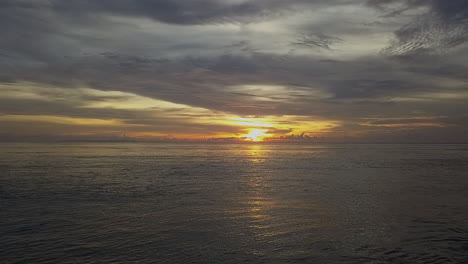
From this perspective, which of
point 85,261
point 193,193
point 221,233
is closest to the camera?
point 85,261

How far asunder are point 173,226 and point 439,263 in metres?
12.2

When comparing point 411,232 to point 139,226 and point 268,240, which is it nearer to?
A: point 268,240

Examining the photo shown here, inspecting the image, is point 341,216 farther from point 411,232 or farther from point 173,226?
point 173,226

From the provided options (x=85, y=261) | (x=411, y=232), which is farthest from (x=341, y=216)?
(x=85, y=261)

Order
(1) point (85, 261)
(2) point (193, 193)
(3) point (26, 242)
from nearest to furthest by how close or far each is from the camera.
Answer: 1. (1) point (85, 261)
2. (3) point (26, 242)
3. (2) point (193, 193)

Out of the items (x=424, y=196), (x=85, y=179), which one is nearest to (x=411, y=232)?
(x=424, y=196)

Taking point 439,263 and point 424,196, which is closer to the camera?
point 439,263

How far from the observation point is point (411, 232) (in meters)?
18.1

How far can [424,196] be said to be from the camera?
29156 millimetres

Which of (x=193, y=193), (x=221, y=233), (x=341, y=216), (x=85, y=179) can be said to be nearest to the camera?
(x=221, y=233)

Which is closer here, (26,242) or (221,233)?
(26,242)

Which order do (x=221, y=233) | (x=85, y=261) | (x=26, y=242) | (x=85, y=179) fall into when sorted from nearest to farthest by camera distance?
1. (x=85, y=261)
2. (x=26, y=242)
3. (x=221, y=233)
4. (x=85, y=179)

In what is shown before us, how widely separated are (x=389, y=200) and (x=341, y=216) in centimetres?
767

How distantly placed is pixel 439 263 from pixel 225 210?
514 inches
